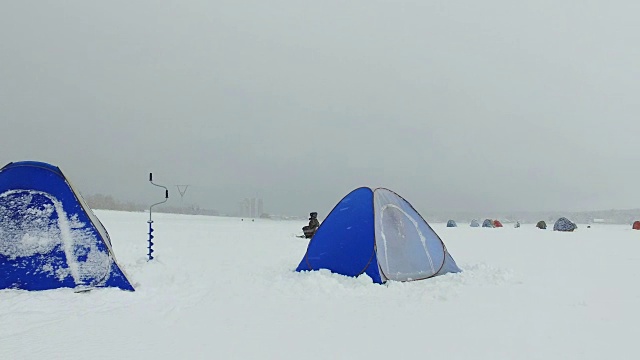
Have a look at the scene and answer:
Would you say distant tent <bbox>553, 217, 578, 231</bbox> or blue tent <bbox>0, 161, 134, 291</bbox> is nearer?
blue tent <bbox>0, 161, 134, 291</bbox>

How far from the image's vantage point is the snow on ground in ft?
16.3

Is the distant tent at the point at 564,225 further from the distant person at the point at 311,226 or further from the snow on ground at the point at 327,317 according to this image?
the snow on ground at the point at 327,317

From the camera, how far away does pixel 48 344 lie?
203 inches

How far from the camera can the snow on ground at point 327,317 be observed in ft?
16.3

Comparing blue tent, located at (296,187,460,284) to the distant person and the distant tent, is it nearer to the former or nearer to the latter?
the distant person

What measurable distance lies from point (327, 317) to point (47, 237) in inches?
209

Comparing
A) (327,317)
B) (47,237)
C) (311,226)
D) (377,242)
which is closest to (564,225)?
(311,226)

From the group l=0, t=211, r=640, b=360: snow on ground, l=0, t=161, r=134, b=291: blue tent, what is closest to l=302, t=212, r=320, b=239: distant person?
l=0, t=211, r=640, b=360: snow on ground

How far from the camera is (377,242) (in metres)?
9.16

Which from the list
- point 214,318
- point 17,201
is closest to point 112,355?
point 214,318

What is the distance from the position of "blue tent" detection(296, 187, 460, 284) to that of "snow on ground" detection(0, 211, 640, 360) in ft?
1.32

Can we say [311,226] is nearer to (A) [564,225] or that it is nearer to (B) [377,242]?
(B) [377,242]

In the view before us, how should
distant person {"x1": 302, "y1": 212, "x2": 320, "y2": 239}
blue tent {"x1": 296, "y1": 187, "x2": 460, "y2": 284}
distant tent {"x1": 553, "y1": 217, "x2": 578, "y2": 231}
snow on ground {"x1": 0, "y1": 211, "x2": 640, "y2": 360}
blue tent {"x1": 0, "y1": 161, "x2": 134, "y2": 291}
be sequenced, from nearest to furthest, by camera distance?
snow on ground {"x1": 0, "y1": 211, "x2": 640, "y2": 360}, blue tent {"x1": 0, "y1": 161, "x2": 134, "y2": 291}, blue tent {"x1": 296, "y1": 187, "x2": 460, "y2": 284}, distant person {"x1": 302, "y1": 212, "x2": 320, "y2": 239}, distant tent {"x1": 553, "y1": 217, "x2": 578, "y2": 231}

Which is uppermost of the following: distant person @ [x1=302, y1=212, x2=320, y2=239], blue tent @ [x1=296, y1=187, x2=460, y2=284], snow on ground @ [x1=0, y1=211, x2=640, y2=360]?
blue tent @ [x1=296, y1=187, x2=460, y2=284]
